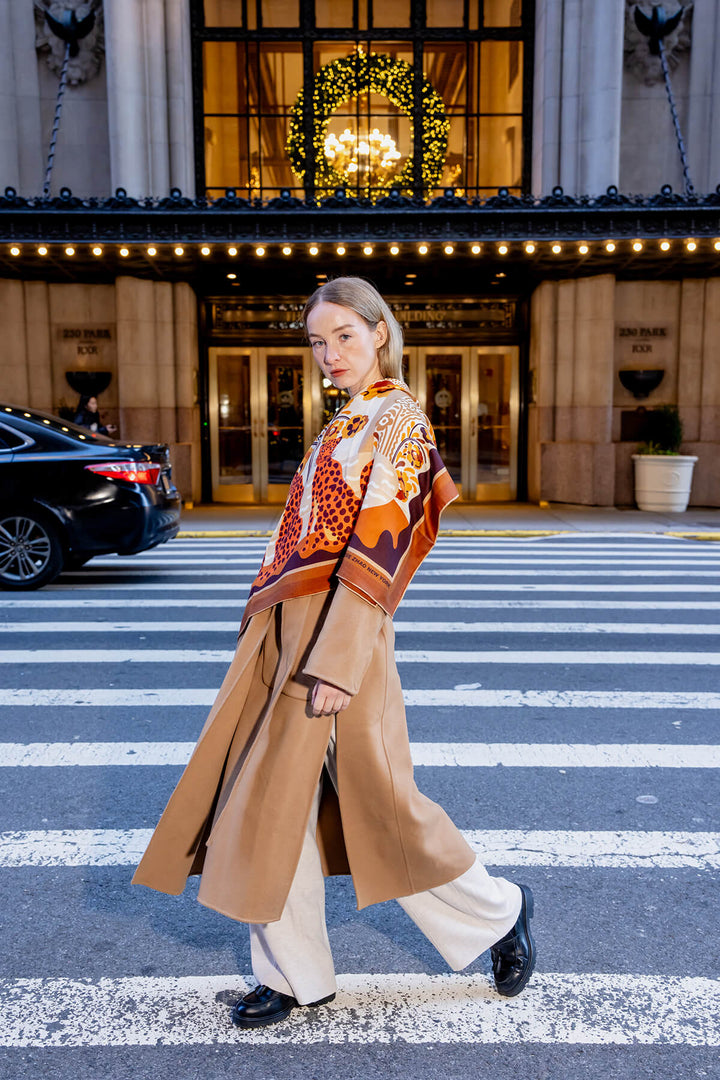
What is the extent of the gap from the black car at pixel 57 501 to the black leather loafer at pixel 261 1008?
289 inches

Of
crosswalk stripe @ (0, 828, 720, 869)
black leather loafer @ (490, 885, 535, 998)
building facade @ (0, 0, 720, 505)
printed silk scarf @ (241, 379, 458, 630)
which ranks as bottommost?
crosswalk stripe @ (0, 828, 720, 869)

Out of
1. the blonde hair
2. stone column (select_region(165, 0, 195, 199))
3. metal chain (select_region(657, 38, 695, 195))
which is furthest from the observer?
stone column (select_region(165, 0, 195, 199))

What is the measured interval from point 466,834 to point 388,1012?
1305 mm

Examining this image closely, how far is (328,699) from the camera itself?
2.41 meters

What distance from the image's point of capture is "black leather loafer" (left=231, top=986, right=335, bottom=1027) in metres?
2.77

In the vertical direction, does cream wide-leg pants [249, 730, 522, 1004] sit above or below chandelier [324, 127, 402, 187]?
below

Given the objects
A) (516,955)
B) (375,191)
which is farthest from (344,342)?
(375,191)

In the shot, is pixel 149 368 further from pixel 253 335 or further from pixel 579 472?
pixel 579 472

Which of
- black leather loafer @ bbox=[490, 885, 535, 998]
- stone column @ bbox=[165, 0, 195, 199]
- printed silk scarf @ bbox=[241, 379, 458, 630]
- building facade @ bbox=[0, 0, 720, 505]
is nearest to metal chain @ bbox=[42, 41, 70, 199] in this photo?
building facade @ bbox=[0, 0, 720, 505]

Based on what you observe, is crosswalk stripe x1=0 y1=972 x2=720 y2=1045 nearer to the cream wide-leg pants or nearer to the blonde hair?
the cream wide-leg pants

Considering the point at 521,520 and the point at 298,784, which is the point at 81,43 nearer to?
the point at 521,520

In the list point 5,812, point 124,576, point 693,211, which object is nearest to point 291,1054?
point 5,812

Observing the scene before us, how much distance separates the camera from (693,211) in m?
15.9

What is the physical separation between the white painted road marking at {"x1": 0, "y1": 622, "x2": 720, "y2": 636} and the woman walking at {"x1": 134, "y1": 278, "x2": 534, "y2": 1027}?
522 cm
